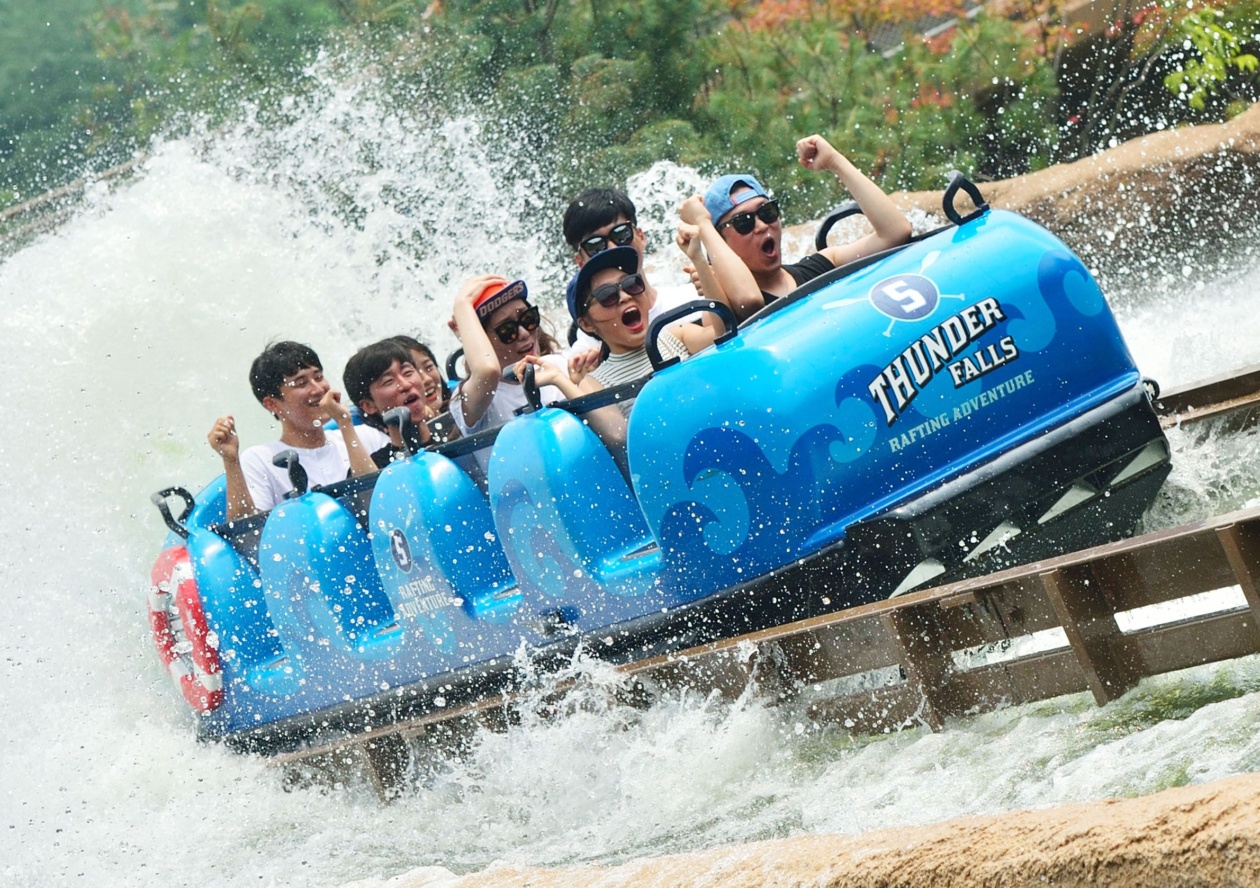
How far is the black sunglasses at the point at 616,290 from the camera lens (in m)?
4.70

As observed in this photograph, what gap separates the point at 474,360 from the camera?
499 centimetres

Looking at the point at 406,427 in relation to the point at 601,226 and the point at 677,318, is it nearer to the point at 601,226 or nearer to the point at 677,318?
the point at 601,226

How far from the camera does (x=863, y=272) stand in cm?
432

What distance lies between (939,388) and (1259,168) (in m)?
6.82

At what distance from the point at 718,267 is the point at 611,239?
0.84m

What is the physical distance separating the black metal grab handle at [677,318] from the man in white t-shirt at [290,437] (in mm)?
2121

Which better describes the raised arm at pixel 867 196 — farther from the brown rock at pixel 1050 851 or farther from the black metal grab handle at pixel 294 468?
the brown rock at pixel 1050 851

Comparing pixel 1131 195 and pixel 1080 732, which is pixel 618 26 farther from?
pixel 1080 732

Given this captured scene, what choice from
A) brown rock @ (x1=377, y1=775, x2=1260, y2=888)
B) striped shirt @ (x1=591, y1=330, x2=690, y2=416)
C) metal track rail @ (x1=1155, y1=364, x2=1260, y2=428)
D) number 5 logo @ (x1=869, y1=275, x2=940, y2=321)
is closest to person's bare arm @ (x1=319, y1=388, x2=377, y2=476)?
striped shirt @ (x1=591, y1=330, x2=690, y2=416)

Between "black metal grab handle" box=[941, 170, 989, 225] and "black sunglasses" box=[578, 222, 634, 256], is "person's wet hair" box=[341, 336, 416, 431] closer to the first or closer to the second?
"black sunglasses" box=[578, 222, 634, 256]

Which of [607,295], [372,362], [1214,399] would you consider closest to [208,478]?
[372,362]

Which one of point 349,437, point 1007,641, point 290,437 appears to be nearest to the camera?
point 1007,641

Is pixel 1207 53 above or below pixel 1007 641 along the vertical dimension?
above

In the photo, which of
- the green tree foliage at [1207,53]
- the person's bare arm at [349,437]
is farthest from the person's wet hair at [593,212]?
the green tree foliage at [1207,53]
